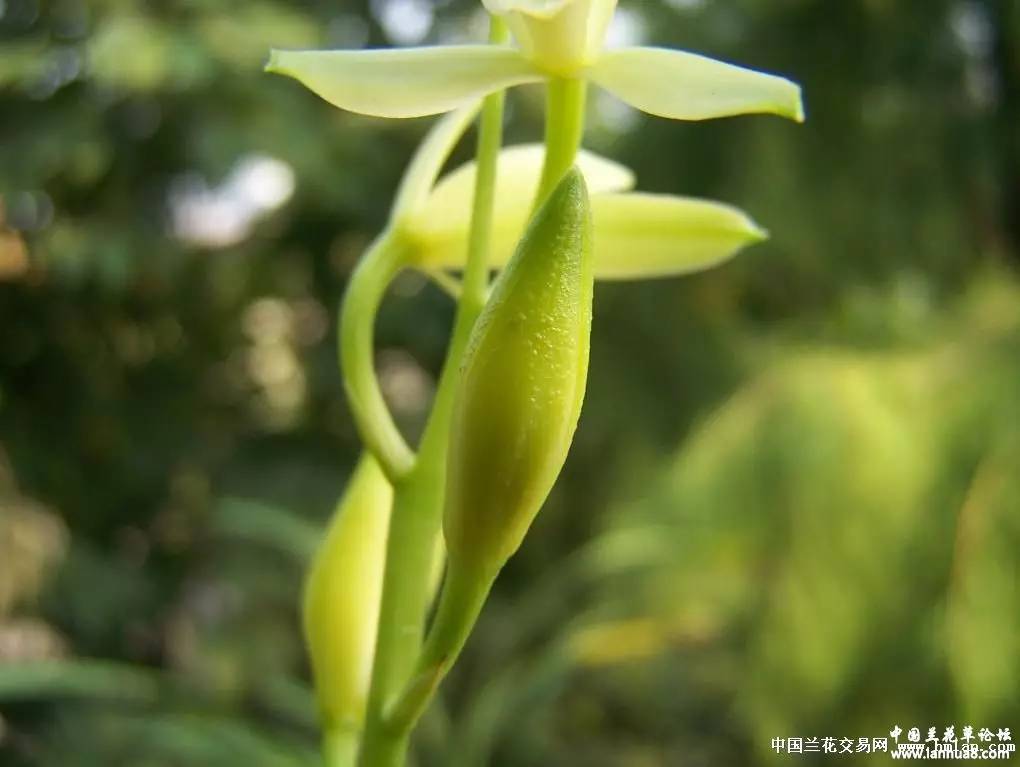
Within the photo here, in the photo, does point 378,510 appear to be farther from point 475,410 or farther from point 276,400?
point 276,400

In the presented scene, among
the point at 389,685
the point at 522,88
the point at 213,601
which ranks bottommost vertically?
the point at 213,601

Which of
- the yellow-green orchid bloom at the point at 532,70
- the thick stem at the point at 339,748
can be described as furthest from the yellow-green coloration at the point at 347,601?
the yellow-green orchid bloom at the point at 532,70

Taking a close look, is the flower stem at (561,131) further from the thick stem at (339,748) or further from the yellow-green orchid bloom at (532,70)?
the thick stem at (339,748)

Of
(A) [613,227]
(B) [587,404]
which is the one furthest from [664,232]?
(B) [587,404]

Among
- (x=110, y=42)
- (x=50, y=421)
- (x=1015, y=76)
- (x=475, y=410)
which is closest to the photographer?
(x=475, y=410)

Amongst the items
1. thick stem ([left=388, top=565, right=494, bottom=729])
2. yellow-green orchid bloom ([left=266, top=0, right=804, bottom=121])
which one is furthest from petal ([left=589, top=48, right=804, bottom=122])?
thick stem ([left=388, top=565, right=494, bottom=729])

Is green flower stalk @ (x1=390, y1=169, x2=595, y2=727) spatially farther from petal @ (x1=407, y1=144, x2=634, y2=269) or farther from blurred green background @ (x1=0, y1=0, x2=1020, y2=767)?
blurred green background @ (x1=0, y1=0, x2=1020, y2=767)

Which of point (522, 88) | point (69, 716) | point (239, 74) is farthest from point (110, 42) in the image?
point (69, 716)

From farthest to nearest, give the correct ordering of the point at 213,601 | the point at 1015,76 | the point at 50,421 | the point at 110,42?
the point at 213,601 → the point at 50,421 → the point at 1015,76 → the point at 110,42

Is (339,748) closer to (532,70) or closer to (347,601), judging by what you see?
(347,601)
